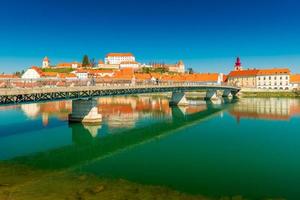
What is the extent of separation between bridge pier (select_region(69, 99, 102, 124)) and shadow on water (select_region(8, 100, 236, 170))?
1.19 meters

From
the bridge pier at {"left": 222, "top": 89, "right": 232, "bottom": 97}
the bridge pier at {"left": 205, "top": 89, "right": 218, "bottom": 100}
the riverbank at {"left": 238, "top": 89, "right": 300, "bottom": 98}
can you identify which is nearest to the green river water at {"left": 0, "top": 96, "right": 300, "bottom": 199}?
the bridge pier at {"left": 205, "top": 89, "right": 218, "bottom": 100}

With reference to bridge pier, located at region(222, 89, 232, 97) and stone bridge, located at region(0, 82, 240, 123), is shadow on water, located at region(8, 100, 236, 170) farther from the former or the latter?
bridge pier, located at region(222, 89, 232, 97)

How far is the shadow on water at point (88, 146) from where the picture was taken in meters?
26.3

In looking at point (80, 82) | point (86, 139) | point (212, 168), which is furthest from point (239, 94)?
point (212, 168)

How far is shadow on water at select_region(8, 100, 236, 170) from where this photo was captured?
1037 inches

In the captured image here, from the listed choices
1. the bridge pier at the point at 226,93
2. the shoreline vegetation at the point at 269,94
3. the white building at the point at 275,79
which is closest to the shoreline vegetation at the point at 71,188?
the bridge pier at the point at 226,93

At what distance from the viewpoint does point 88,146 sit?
33656 mm

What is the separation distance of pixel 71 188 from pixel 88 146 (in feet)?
47.7

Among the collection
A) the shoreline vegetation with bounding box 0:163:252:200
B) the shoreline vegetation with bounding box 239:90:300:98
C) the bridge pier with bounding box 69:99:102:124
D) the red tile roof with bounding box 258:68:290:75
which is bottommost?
the shoreline vegetation with bounding box 0:163:252:200

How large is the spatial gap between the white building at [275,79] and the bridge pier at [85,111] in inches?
4263

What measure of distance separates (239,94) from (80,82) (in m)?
84.5

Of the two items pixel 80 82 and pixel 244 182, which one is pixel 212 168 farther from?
pixel 80 82

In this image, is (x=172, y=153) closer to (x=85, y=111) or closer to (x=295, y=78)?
(x=85, y=111)

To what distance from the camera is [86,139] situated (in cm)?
3706
